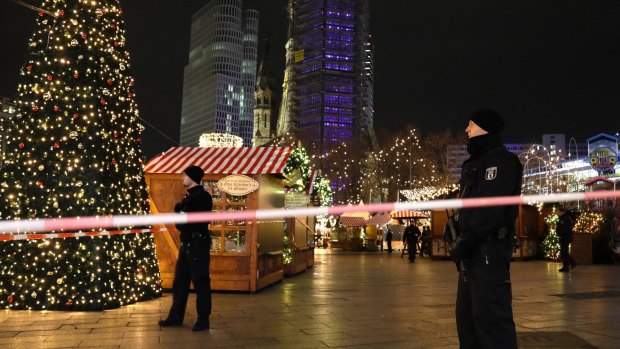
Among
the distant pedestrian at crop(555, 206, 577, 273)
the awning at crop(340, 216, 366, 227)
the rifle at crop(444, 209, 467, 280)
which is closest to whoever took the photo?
the rifle at crop(444, 209, 467, 280)

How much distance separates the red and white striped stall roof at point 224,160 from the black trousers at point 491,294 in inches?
298

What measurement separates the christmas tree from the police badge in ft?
21.0

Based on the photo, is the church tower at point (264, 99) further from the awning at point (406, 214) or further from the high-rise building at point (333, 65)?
the awning at point (406, 214)

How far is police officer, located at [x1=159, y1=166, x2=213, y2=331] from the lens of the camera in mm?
6805

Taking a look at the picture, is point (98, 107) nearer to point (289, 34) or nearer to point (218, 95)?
point (289, 34)

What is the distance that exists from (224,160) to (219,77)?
149 metres

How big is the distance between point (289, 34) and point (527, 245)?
303 feet

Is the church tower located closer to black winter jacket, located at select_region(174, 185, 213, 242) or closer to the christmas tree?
the christmas tree

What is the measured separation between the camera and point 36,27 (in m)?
8.98

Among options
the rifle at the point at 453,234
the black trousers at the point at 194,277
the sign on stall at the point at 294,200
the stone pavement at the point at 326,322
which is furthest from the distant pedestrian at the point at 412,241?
the rifle at the point at 453,234

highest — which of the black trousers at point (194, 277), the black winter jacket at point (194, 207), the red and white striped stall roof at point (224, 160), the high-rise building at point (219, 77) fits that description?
the high-rise building at point (219, 77)

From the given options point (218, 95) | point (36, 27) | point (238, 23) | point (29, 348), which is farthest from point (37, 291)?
point (238, 23)

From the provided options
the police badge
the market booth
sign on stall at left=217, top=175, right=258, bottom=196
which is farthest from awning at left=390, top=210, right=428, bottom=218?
the police badge

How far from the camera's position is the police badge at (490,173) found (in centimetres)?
387
